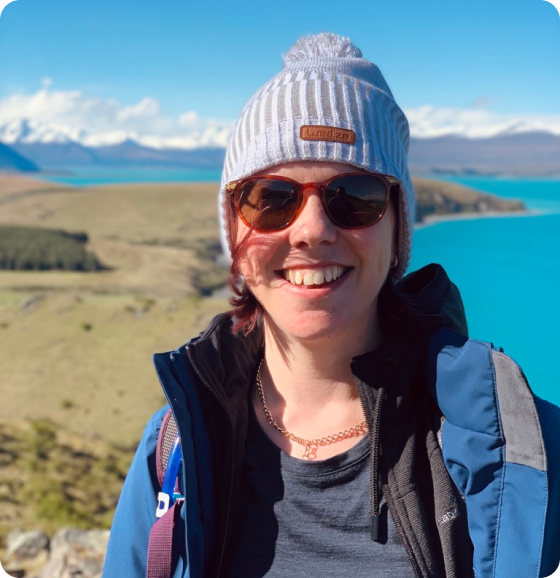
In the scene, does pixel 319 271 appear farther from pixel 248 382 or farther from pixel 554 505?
pixel 554 505

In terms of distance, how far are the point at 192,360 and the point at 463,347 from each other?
2.54ft

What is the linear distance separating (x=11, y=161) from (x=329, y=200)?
56.1 m

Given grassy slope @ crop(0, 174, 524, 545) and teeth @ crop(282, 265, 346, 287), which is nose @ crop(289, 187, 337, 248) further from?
grassy slope @ crop(0, 174, 524, 545)

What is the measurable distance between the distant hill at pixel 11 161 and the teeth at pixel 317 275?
5328 cm

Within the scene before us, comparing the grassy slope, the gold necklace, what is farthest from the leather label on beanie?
the grassy slope

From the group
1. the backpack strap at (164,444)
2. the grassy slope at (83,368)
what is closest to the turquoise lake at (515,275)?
the backpack strap at (164,444)

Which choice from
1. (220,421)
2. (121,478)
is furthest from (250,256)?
(121,478)

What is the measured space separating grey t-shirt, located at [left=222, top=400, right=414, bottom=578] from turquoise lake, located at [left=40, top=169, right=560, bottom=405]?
68cm

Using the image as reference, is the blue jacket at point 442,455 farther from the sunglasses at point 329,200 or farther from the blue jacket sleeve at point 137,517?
the sunglasses at point 329,200

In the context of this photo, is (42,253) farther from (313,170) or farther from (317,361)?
(313,170)

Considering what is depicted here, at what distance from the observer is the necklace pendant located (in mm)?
1690

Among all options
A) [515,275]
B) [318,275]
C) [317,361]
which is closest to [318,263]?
[318,275]

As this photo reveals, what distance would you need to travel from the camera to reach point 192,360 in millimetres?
1749

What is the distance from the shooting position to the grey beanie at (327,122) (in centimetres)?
161
